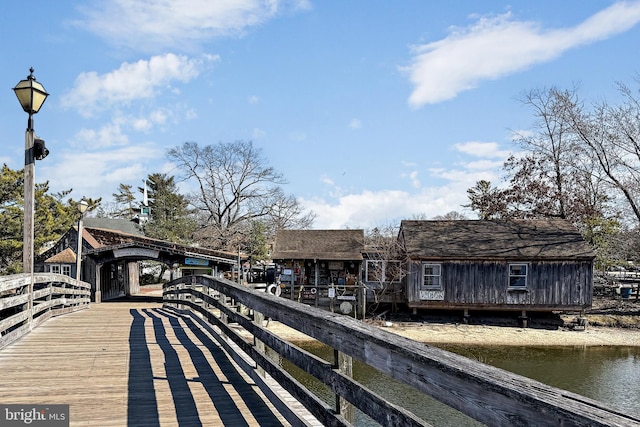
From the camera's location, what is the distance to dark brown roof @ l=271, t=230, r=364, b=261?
101ft

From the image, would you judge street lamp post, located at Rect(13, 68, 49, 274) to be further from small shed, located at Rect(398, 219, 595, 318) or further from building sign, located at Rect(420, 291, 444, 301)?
building sign, located at Rect(420, 291, 444, 301)

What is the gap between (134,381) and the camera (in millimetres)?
5070

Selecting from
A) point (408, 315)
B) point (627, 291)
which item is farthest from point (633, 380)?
point (627, 291)

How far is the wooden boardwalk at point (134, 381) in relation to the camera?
397 cm

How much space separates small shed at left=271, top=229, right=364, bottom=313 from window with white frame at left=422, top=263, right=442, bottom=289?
508cm

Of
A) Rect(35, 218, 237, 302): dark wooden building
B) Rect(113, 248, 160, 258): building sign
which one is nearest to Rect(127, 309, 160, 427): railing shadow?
Rect(35, 218, 237, 302): dark wooden building

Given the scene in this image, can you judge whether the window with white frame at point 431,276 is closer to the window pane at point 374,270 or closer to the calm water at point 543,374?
the window pane at point 374,270

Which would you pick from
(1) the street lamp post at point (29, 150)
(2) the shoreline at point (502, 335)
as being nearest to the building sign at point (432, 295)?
(2) the shoreline at point (502, 335)

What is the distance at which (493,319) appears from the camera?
2575 centimetres

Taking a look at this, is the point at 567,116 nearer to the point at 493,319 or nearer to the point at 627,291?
the point at 627,291

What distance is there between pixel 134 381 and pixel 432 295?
21664 millimetres

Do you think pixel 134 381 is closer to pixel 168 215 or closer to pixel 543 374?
pixel 543 374

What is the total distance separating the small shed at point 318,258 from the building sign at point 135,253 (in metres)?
8.33

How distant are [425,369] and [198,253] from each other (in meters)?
22.2
